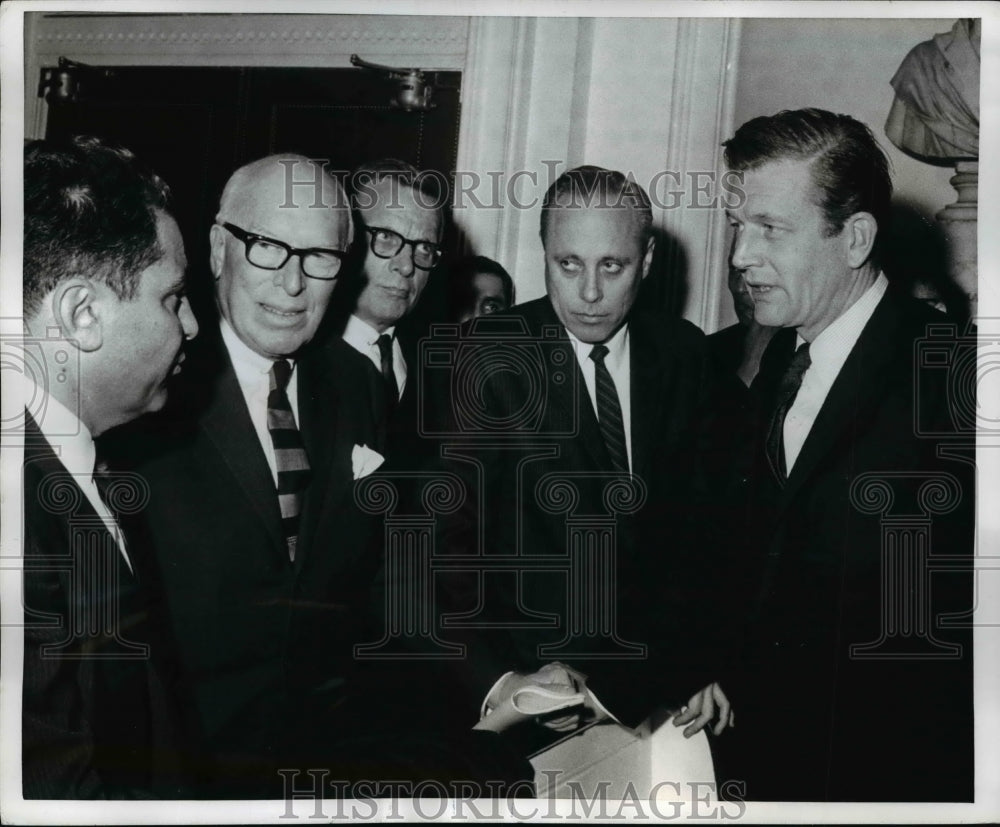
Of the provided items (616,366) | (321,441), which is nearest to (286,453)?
(321,441)

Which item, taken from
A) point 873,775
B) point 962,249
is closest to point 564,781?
point 873,775

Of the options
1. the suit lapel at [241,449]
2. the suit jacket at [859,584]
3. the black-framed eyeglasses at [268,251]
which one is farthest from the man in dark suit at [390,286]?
the suit jacket at [859,584]

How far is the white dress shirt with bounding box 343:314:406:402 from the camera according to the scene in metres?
2.08

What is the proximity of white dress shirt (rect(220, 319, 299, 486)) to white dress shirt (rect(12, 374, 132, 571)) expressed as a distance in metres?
0.31

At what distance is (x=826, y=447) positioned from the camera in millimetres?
2092

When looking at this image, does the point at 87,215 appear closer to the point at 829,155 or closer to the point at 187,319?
the point at 187,319

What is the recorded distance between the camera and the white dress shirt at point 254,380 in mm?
2053

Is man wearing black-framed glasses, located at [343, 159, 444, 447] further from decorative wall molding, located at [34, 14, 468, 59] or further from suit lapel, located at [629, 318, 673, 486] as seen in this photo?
suit lapel, located at [629, 318, 673, 486]

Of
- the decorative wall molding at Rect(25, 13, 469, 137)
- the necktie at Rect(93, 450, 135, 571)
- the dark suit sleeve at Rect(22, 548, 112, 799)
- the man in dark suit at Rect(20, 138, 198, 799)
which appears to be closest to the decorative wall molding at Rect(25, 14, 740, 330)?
the decorative wall molding at Rect(25, 13, 469, 137)

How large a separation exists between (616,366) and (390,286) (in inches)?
18.0

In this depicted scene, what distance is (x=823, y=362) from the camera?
2098 mm

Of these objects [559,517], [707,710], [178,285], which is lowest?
[707,710]

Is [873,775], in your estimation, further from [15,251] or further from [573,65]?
[15,251]

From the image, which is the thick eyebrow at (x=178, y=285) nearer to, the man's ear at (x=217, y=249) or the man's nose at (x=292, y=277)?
the man's ear at (x=217, y=249)
